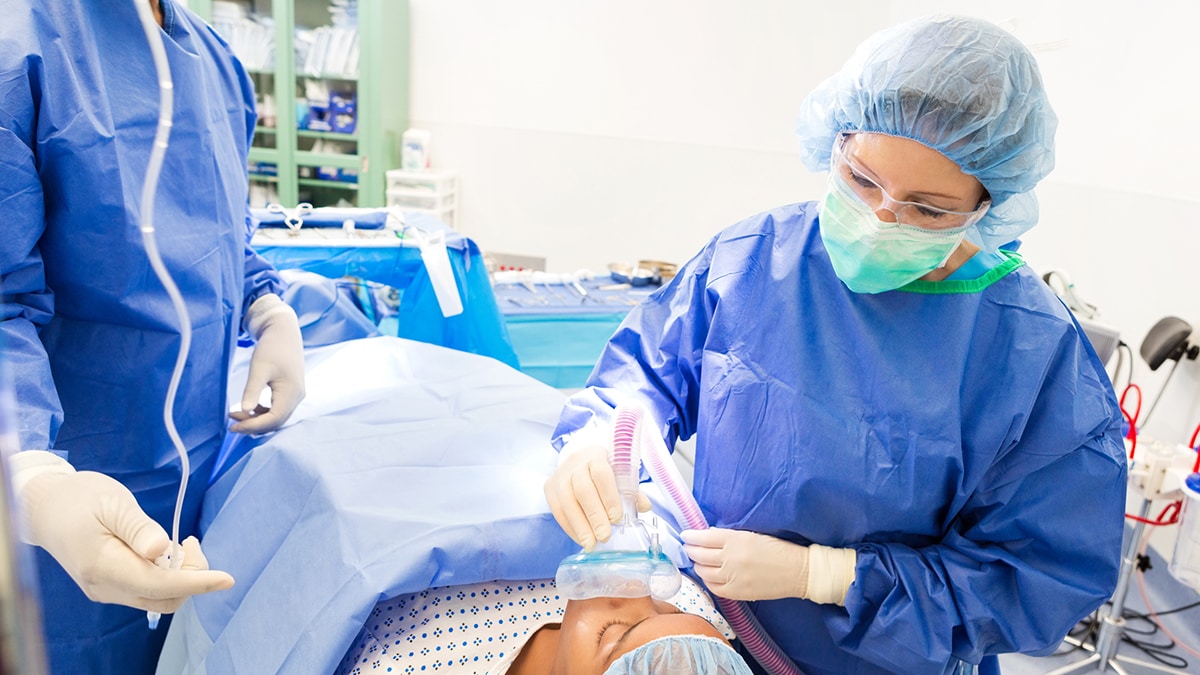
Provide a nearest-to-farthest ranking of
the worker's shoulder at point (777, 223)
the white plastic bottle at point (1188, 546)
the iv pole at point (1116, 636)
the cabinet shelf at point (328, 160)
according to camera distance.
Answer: the worker's shoulder at point (777, 223) < the white plastic bottle at point (1188, 546) < the iv pole at point (1116, 636) < the cabinet shelf at point (328, 160)

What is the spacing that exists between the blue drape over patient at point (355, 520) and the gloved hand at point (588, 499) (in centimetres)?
13

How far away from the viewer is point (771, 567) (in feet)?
3.35

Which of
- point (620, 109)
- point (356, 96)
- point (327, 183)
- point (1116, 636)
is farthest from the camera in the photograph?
point (620, 109)

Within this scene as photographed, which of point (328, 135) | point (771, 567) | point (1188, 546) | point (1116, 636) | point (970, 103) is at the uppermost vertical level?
point (970, 103)

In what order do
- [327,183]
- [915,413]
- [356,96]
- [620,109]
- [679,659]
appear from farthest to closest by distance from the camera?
1. [620,109]
2. [327,183]
3. [356,96]
4. [915,413]
5. [679,659]

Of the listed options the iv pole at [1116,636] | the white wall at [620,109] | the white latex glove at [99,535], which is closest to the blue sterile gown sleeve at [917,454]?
the white latex glove at [99,535]

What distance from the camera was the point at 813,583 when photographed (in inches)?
40.6

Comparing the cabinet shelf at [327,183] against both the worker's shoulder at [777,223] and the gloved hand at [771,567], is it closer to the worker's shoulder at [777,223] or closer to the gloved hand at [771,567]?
the worker's shoulder at [777,223]

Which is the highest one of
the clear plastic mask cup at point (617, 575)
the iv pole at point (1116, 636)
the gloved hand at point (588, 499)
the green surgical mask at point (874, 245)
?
the green surgical mask at point (874, 245)

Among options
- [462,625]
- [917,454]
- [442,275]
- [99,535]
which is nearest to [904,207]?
[917,454]

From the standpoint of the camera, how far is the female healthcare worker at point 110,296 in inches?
29.7

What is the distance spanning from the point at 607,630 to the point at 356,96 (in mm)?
3578

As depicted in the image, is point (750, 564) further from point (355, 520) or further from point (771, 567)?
point (355, 520)

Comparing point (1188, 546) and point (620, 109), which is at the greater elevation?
point (620, 109)
